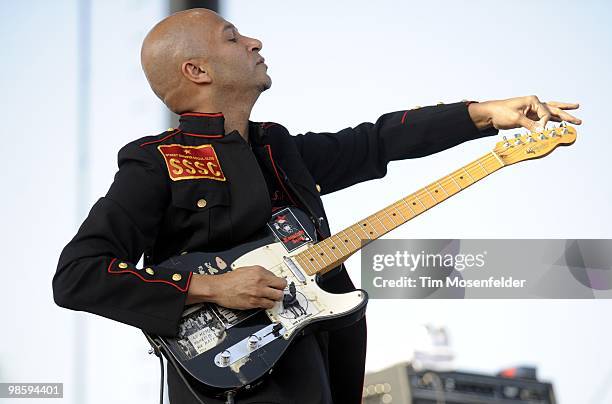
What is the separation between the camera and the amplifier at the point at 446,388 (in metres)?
3.57

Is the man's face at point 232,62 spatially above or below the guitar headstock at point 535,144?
above

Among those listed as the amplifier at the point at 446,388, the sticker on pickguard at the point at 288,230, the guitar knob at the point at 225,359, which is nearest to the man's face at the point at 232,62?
the sticker on pickguard at the point at 288,230

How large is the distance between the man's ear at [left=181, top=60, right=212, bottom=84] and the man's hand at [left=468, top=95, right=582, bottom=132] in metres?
0.69

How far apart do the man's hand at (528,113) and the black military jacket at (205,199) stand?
0.31 ft

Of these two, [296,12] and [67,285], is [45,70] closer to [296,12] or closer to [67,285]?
[296,12]

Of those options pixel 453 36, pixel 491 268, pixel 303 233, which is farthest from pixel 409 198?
pixel 453 36

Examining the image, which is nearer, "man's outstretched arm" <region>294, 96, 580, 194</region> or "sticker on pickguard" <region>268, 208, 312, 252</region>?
"sticker on pickguard" <region>268, 208, 312, 252</region>

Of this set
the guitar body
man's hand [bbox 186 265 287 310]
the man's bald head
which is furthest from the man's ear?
man's hand [bbox 186 265 287 310]

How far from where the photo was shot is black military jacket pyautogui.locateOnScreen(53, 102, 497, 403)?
7.25 ft

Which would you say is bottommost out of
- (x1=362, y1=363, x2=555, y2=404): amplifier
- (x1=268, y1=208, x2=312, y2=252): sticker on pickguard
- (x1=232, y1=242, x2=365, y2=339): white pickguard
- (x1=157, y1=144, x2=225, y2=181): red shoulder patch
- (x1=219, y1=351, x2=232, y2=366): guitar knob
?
(x1=362, y1=363, x2=555, y2=404): amplifier

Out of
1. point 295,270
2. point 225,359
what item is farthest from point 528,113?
point 225,359

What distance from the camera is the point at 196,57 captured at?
2.54 meters

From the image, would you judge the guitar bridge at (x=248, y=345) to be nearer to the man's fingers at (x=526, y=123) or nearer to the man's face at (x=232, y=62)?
the man's face at (x=232, y=62)

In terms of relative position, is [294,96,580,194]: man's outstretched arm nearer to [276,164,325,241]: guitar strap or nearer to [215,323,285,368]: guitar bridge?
[276,164,325,241]: guitar strap
